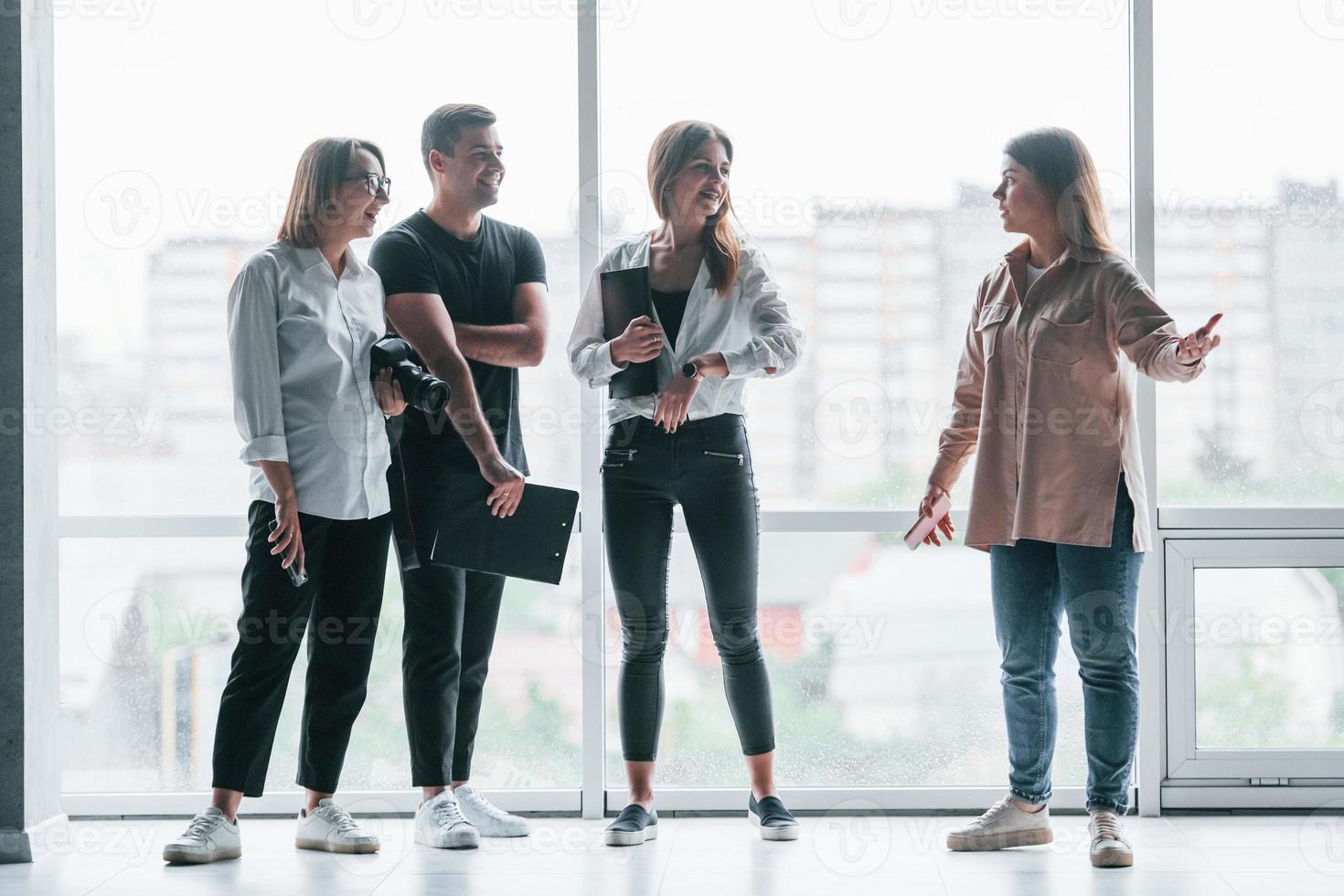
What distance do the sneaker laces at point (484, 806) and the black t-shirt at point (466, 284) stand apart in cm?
77

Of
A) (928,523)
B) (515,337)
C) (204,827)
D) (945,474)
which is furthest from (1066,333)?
(204,827)

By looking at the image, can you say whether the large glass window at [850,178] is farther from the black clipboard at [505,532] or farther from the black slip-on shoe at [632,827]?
the black slip-on shoe at [632,827]

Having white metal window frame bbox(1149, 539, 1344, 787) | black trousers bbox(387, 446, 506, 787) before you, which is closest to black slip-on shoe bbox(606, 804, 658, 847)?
black trousers bbox(387, 446, 506, 787)

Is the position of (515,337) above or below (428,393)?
above

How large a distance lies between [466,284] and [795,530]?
1.02m

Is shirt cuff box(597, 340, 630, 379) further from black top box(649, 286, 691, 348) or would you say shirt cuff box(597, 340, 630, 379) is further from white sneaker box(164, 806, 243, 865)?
white sneaker box(164, 806, 243, 865)

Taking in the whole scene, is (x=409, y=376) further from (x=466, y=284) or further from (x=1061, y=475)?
(x=1061, y=475)

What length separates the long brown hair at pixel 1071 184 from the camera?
2.41 metres

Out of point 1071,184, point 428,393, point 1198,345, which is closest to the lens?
point 1198,345

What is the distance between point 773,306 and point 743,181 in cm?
49

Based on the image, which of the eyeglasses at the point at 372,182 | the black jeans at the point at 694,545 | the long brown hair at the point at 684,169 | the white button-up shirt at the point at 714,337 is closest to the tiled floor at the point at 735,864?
the black jeans at the point at 694,545

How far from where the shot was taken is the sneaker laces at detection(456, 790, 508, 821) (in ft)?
8.52

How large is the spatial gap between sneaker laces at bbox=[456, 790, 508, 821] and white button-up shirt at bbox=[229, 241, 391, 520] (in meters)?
0.73

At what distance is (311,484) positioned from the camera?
7.66 feet
